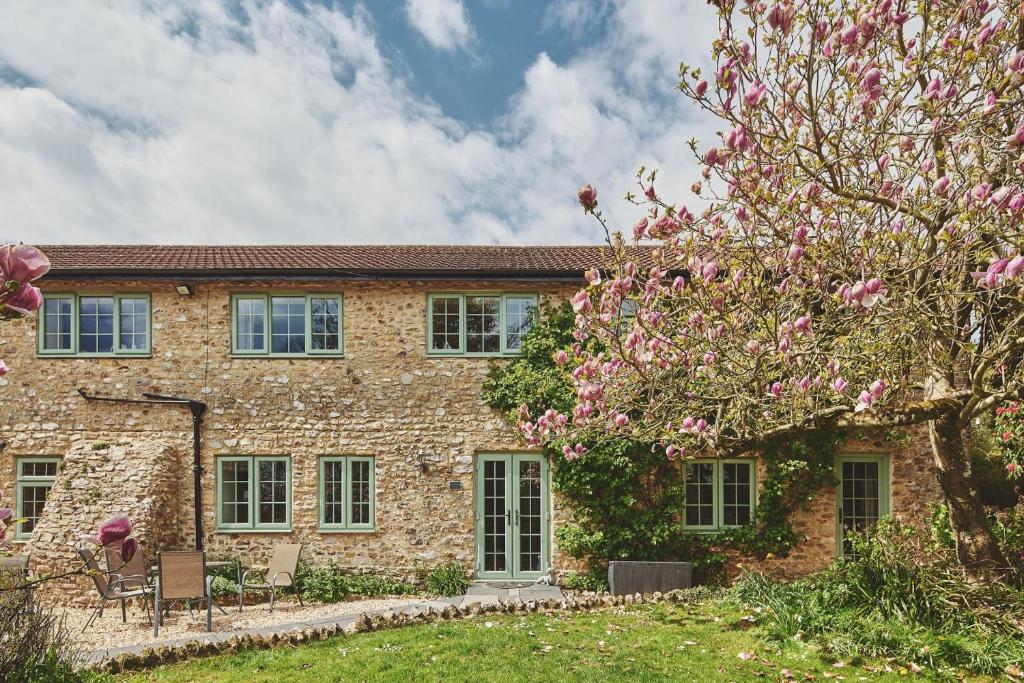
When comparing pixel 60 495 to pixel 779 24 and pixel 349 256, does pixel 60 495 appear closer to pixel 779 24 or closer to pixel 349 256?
pixel 349 256

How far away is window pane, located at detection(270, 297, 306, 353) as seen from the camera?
1142 centimetres

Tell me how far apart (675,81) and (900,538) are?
23.8 feet

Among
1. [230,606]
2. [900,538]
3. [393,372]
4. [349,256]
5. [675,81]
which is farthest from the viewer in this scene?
[349,256]

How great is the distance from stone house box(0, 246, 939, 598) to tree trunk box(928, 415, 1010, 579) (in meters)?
3.49

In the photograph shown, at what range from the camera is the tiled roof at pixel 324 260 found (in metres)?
11.0

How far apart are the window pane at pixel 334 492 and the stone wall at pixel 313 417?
23 cm

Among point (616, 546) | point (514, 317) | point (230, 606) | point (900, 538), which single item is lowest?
point (230, 606)

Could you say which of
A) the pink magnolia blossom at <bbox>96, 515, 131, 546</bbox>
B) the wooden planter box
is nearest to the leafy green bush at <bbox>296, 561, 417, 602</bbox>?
the wooden planter box

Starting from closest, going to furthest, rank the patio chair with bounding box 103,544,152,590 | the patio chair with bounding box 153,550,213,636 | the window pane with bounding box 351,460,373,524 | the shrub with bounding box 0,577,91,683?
the shrub with bounding box 0,577,91,683, the patio chair with bounding box 153,550,213,636, the patio chair with bounding box 103,544,152,590, the window pane with bounding box 351,460,373,524

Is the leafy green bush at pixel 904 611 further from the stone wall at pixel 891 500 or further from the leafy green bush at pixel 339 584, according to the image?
the leafy green bush at pixel 339 584

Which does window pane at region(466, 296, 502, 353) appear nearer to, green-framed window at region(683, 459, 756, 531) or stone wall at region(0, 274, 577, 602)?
stone wall at region(0, 274, 577, 602)

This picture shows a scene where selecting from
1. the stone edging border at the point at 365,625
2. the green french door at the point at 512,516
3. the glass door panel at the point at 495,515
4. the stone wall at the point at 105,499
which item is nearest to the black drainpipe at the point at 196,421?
the stone wall at the point at 105,499

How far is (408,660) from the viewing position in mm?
6617

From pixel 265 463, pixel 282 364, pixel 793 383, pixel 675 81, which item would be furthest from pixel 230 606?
pixel 675 81
